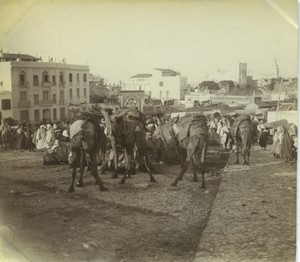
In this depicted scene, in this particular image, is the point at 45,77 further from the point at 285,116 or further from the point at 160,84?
the point at 285,116

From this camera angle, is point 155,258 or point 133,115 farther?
point 133,115

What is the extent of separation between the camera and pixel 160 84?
329 cm

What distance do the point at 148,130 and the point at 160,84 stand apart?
364 mm

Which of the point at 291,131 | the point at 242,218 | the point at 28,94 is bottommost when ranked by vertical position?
the point at 242,218

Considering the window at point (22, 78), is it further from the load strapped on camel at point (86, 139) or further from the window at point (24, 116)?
the load strapped on camel at point (86, 139)

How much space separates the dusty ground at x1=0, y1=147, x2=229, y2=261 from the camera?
320cm

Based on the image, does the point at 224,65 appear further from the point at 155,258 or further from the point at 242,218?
the point at 155,258

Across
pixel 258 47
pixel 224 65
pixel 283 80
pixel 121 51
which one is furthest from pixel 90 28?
pixel 283 80

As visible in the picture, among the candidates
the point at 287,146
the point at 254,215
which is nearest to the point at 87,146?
the point at 254,215

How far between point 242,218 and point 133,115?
42.1 inches

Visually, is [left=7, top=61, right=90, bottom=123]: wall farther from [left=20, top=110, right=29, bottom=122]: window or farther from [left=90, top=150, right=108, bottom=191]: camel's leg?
[left=90, top=150, right=108, bottom=191]: camel's leg

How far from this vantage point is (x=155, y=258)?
3.17 m

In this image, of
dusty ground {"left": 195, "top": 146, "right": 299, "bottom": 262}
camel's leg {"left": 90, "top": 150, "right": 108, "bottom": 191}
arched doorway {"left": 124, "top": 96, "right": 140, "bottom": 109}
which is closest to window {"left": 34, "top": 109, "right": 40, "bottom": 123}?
camel's leg {"left": 90, "top": 150, "right": 108, "bottom": 191}

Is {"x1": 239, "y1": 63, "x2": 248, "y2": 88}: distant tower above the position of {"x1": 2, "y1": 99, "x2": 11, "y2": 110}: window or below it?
above
